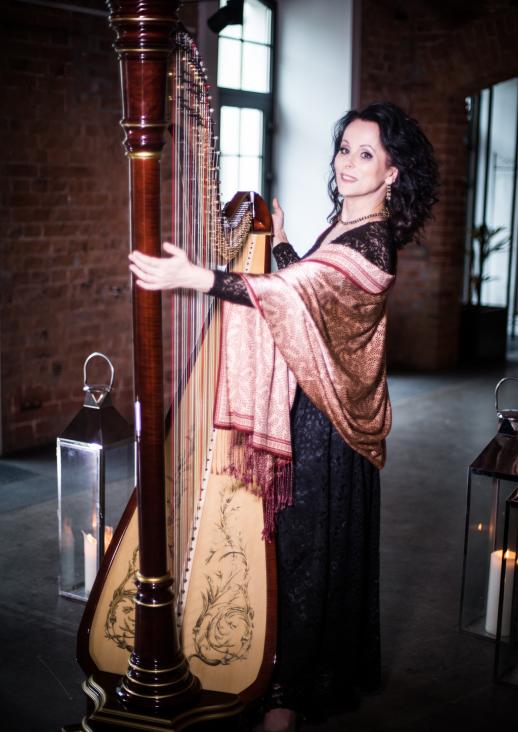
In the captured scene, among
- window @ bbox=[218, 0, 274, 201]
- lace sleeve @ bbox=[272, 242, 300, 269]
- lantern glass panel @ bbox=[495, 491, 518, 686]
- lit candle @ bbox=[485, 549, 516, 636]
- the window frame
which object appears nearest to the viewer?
lace sleeve @ bbox=[272, 242, 300, 269]

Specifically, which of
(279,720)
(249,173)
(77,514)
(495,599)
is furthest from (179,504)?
(249,173)

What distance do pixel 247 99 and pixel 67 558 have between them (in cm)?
422

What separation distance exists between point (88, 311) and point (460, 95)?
3.67 m

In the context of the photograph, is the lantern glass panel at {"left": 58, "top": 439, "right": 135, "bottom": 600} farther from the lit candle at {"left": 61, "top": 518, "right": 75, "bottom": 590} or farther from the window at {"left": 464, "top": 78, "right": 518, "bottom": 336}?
the window at {"left": 464, "top": 78, "right": 518, "bottom": 336}

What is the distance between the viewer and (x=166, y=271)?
1.83 metres

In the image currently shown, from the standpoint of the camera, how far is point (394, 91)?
7336 millimetres

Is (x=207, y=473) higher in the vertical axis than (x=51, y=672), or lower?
higher

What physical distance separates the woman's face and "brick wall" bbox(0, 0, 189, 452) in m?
2.85

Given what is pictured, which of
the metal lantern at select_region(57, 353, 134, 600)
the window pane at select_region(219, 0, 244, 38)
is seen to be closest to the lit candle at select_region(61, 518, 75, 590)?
the metal lantern at select_region(57, 353, 134, 600)

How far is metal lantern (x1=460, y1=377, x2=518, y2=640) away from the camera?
292 centimetres

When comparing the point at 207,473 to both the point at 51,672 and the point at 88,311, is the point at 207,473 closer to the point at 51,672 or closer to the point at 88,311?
the point at 51,672

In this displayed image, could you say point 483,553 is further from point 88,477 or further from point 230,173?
point 230,173

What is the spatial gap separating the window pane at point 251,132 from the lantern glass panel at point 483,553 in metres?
4.17

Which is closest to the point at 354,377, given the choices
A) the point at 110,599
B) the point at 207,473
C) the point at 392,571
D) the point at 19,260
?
the point at 207,473
